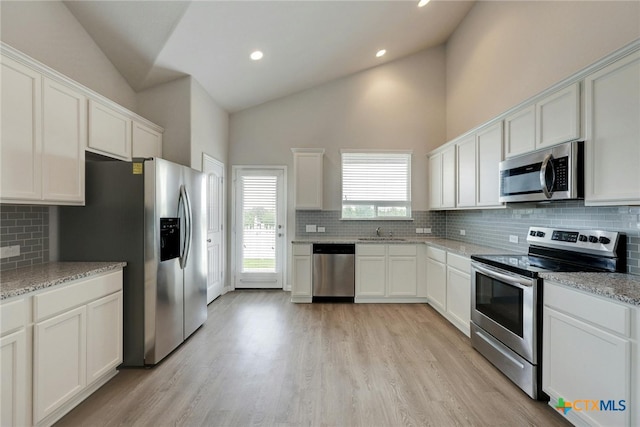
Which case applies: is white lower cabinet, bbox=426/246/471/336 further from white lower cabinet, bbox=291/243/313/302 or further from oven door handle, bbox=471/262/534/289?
white lower cabinet, bbox=291/243/313/302

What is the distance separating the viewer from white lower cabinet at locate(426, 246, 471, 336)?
3141 mm

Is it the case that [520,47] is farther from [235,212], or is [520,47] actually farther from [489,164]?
[235,212]

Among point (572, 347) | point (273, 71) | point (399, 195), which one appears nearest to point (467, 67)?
point (399, 195)

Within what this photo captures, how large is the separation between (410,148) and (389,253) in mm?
1902

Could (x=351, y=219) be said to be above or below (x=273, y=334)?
above

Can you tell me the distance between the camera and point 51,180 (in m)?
2.14

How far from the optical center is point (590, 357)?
1684mm

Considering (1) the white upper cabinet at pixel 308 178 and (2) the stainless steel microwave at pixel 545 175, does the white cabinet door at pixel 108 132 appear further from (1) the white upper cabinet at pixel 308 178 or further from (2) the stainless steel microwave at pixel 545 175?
(2) the stainless steel microwave at pixel 545 175

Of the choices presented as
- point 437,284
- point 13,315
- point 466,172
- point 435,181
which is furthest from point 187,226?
point 435,181

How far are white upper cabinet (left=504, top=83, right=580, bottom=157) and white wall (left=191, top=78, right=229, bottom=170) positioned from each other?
3584 millimetres

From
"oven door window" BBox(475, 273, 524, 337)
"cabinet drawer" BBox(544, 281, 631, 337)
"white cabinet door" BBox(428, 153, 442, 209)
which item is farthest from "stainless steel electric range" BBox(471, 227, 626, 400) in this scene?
"white cabinet door" BBox(428, 153, 442, 209)

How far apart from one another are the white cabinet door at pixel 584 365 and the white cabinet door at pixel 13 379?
322 centimetres

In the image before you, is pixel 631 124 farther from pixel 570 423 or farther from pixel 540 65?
pixel 570 423

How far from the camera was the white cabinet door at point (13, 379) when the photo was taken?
60.5 inches
